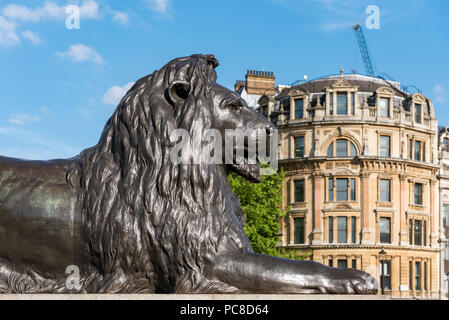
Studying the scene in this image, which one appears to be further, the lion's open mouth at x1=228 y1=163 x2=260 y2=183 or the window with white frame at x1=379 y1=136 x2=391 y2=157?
the window with white frame at x1=379 y1=136 x2=391 y2=157

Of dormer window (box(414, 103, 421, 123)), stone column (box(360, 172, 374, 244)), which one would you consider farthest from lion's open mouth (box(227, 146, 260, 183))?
dormer window (box(414, 103, 421, 123))

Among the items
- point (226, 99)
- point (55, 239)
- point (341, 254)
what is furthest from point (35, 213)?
point (341, 254)

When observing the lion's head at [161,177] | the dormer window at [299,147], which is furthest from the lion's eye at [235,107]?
the dormer window at [299,147]

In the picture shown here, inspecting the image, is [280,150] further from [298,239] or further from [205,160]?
[205,160]

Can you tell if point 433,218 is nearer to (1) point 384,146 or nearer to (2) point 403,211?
(2) point 403,211

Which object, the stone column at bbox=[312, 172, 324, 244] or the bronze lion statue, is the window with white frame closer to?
the stone column at bbox=[312, 172, 324, 244]

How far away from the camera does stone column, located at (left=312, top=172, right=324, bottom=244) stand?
162ft

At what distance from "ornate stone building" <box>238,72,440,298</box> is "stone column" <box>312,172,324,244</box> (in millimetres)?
73

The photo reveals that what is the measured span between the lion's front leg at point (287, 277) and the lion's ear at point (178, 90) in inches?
58.5

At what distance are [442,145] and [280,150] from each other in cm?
1418

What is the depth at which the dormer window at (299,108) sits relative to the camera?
5134 centimetres

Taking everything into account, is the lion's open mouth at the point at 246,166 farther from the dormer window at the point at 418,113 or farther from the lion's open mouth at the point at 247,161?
the dormer window at the point at 418,113

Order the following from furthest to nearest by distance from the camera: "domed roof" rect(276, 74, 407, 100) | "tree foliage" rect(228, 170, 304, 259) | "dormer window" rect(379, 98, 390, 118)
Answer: "domed roof" rect(276, 74, 407, 100), "dormer window" rect(379, 98, 390, 118), "tree foliage" rect(228, 170, 304, 259)

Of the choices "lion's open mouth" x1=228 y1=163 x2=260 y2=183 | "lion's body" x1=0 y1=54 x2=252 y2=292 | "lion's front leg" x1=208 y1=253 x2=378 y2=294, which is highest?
"lion's open mouth" x1=228 y1=163 x2=260 y2=183
